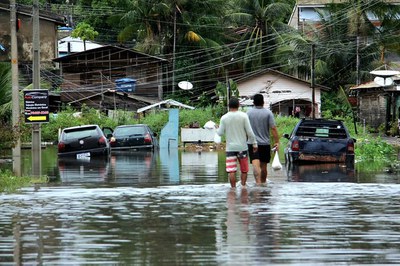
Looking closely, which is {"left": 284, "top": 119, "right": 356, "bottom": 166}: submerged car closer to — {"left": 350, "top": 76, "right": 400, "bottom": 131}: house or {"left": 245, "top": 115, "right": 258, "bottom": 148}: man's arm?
{"left": 245, "top": 115, "right": 258, "bottom": 148}: man's arm

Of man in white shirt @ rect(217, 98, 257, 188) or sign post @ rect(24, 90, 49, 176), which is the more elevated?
sign post @ rect(24, 90, 49, 176)

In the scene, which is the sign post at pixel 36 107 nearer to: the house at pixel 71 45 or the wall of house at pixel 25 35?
the wall of house at pixel 25 35

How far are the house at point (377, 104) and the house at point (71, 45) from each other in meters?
26.2

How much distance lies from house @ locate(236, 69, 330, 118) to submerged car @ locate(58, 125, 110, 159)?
3911 centimetres

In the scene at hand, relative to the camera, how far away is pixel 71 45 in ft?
298

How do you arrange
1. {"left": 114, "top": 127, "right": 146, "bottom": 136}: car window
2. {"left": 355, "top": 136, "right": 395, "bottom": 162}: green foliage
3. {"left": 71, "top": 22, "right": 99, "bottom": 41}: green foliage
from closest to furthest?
{"left": 355, "top": 136, "right": 395, "bottom": 162}: green foliage < {"left": 114, "top": 127, "right": 146, "bottom": 136}: car window < {"left": 71, "top": 22, "right": 99, "bottom": 41}: green foliage

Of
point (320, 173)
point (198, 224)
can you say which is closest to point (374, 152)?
point (320, 173)

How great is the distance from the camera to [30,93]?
25938 mm

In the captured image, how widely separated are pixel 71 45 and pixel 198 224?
79.4m

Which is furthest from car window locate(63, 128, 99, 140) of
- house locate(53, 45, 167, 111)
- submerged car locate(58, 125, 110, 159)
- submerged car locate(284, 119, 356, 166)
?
house locate(53, 45, 167, 111)

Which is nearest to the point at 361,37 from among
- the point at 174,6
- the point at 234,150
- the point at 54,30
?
the point at 174,6

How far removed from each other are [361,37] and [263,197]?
55876 mm

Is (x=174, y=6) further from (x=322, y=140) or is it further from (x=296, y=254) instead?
(x=296, y=254)

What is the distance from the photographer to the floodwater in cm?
993
